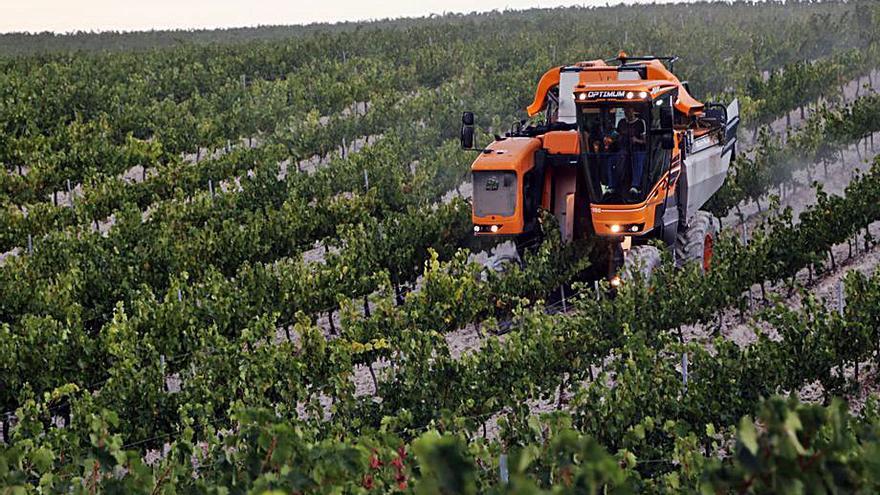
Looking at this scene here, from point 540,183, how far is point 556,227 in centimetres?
63

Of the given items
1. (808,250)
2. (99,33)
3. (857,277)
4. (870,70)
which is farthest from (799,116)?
(99,33)

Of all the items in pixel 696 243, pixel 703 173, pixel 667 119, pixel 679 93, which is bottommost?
pixel 696 243

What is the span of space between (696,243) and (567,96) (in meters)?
2.79

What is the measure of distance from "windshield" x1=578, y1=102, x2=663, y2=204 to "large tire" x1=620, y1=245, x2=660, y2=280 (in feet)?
2.68

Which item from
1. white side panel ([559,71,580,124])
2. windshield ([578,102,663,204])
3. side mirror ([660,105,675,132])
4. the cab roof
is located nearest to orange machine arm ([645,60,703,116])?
the cab roof

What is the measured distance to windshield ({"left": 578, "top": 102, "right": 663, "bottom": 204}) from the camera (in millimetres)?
12953

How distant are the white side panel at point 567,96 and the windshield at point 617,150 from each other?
209 centimetres

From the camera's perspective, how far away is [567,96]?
15203 mm

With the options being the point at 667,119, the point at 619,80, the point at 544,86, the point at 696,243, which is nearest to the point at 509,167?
the point at 667,119

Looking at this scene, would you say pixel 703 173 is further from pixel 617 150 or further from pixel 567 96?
pixel 617 150

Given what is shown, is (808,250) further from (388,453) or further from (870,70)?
(870,70)

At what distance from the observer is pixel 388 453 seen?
586cm

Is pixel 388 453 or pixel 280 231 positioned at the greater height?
pixel 388 453

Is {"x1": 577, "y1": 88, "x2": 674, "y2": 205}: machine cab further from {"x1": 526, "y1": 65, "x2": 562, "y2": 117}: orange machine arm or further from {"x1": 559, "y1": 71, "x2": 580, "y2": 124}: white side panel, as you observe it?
{"x1": 526, "y1": 65, "x2": 562, "y2": 117}: orange machine arm
